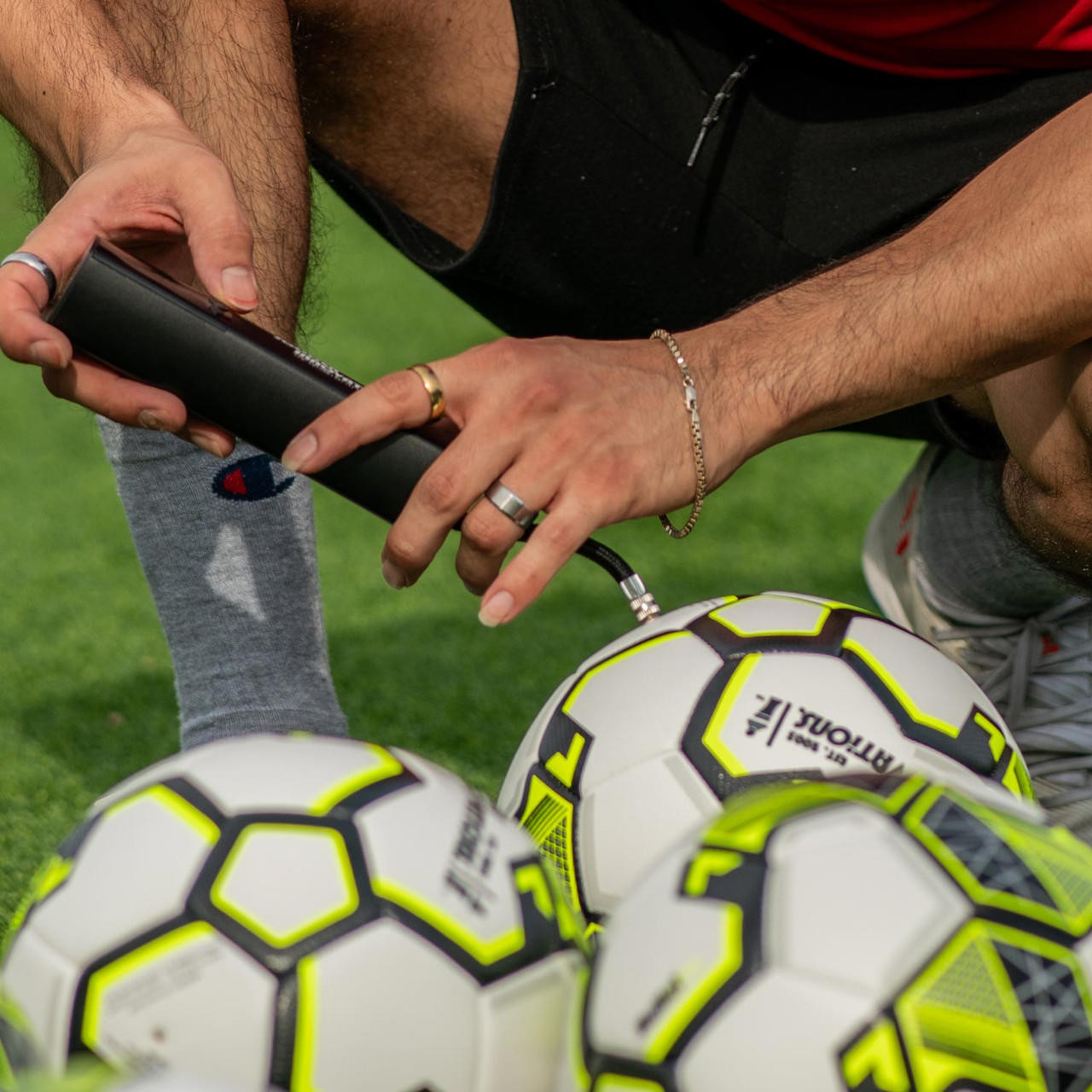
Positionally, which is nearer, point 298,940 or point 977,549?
point 298,940

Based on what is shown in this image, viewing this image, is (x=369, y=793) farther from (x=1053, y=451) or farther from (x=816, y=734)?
(x=1053, y=451)

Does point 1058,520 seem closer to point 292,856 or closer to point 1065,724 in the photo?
point 1065,724

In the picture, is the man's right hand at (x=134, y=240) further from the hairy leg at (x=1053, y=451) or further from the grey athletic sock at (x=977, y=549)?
the grey athletic sock at (x=977, y=549)

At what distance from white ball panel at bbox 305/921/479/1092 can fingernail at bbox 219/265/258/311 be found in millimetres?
565

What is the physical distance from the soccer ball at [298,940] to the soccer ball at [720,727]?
0.19 meters

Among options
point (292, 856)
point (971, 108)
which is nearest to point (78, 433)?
point (971, 108)

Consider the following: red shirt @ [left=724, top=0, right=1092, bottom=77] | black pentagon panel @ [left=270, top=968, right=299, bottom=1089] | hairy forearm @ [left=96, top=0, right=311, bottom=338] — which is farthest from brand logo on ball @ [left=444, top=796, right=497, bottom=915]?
red shirt @ [left=724, top=0, right=1092, bottom=77]

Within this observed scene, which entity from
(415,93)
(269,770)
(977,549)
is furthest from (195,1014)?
(977,549)

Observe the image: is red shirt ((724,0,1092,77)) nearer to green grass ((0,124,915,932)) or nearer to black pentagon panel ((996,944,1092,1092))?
green grass ((0,124,915,932))

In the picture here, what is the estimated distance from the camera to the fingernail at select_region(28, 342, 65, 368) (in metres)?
1.11

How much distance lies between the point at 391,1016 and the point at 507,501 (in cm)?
44

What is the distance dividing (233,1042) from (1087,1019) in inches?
20.1

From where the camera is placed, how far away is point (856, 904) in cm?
81


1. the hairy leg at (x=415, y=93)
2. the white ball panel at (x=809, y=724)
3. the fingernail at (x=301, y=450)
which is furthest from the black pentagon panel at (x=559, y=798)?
the hairy leg at (x=415, y=93)
